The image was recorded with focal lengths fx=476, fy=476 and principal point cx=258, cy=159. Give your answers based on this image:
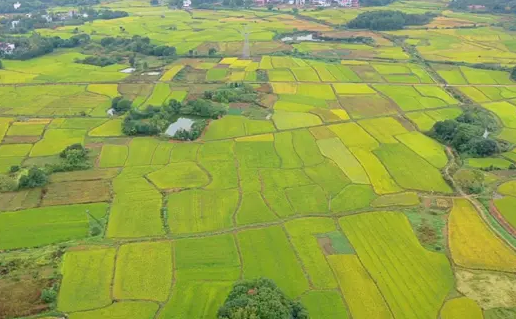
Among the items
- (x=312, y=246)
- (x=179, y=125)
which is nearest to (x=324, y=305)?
(x=312, y=246)

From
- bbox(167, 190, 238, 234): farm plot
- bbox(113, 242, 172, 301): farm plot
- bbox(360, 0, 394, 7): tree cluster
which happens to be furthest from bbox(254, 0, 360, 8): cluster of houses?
bbox(113, 242, 172, 301): farm plot

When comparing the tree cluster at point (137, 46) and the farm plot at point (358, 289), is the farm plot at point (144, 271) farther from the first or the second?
the tree cluster at point (137, 46)

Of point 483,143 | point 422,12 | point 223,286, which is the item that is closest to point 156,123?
point 223,286

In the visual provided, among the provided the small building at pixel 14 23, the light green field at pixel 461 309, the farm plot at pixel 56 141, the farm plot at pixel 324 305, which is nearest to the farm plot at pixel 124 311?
the farm plot at pixel 324 305

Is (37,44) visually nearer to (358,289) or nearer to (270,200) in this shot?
(270,200)

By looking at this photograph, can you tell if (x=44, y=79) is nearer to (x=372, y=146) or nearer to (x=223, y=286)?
(x=372, y=146)

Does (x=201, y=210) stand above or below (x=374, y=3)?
below

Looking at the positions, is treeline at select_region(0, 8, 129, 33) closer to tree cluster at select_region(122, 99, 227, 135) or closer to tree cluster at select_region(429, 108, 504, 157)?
tree cluster at select_region(122, 99, 227, 135)
